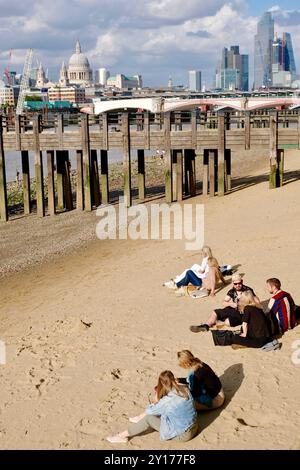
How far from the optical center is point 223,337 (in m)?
8.23

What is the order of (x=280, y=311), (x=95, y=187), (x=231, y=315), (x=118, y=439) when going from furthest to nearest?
(x=95, y=187), (x=231, y=315), (x=280, y=311), (x=118, y=439)

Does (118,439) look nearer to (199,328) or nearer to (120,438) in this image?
(120,438)

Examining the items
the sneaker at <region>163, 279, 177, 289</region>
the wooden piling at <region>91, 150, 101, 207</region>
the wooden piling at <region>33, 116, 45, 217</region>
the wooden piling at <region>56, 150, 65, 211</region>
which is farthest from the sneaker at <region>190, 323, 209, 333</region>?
the wooden piling at <region>56, 150, 65, 211</region>

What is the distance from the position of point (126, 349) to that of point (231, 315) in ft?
5.21

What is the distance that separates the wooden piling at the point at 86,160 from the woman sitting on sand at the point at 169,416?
16452mm

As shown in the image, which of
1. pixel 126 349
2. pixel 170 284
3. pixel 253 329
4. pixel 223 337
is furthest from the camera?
pixel 170 284

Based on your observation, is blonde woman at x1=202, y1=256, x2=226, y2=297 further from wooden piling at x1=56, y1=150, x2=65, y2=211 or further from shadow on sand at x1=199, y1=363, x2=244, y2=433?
wooden piling at x1=56, y1=150, x2=65, y2=211

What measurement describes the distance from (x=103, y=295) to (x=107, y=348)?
9.73ft

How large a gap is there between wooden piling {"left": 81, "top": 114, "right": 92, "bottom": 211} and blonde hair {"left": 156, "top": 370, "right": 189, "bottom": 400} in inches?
648

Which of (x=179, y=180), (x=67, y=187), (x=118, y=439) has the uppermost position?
(x=179, y=180)

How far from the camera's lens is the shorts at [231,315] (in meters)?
8.79

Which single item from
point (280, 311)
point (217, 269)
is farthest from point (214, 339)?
point (217, 269)

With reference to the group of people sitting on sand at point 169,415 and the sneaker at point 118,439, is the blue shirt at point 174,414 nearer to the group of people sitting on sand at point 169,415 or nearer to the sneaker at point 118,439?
the group of people sitting on sand at point 169,415

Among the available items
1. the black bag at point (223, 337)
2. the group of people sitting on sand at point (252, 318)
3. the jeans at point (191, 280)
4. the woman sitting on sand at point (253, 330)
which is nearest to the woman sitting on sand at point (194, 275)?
the jeans at point (191, 280)
